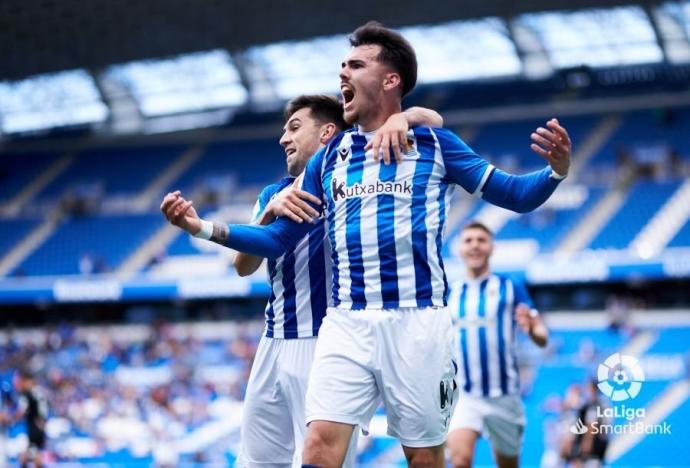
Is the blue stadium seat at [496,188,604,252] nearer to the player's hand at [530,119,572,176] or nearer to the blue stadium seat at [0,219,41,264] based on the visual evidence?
the blue stadium seat at [0,219,41,264]

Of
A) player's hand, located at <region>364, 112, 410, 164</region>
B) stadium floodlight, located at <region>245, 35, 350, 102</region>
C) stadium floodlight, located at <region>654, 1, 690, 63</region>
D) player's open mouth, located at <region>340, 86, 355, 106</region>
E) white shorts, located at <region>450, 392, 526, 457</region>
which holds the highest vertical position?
stadium floodlight, located at <region>245, 35, 350, 102</region>

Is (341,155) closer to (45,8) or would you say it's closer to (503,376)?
(503,376)

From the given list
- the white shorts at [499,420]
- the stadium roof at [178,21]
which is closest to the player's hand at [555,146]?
the white shorts at [499,420]

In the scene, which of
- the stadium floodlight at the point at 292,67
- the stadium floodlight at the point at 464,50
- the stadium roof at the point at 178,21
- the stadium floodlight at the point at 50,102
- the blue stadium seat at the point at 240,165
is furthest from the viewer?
the stadium floodlight at the point at 50,102

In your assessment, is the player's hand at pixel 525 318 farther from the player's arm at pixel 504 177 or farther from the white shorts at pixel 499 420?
the player's arm at pixel 504 177

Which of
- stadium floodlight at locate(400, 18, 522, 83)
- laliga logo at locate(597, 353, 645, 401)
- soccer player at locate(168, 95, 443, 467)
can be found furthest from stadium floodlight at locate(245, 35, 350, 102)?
soccer player at locate(168, 95, 443, 467)

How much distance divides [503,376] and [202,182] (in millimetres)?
23226

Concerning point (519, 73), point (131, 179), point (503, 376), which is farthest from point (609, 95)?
point (503, 376)

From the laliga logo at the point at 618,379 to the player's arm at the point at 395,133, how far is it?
303cm

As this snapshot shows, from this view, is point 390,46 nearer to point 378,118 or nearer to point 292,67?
point 378,118

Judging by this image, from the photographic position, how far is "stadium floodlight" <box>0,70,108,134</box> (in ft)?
104

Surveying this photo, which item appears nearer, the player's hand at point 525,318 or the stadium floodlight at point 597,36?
the player's hand at point 525,318

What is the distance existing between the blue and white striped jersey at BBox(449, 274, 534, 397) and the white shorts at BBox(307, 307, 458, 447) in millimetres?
3527

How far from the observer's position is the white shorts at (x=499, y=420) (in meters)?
7.59
